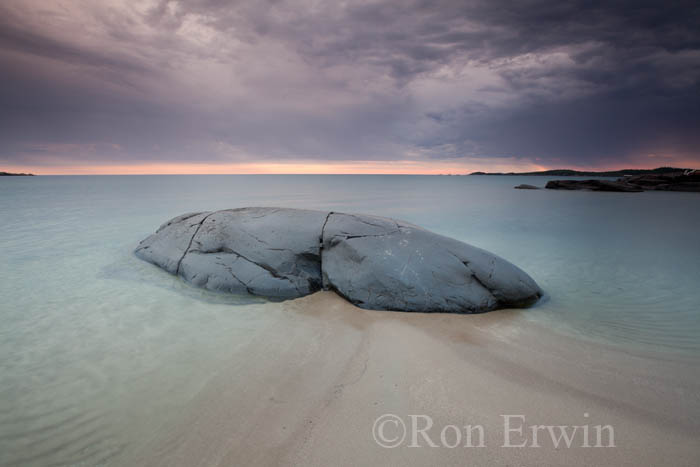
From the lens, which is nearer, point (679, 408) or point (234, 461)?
point (234, 461)

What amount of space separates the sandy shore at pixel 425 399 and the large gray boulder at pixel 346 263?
66cm

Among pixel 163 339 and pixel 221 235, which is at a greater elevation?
pixel 221 235

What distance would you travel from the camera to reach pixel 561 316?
433cm

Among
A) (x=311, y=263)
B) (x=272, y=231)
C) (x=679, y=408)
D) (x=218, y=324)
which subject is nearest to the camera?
(x=679, y=408)

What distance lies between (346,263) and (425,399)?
8.71 feet

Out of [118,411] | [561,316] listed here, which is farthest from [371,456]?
[561,316]

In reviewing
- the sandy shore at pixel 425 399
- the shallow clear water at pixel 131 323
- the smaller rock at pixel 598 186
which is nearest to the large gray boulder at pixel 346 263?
the shallow clear water at pixel 131 323

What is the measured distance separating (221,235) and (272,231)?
3.49 feet

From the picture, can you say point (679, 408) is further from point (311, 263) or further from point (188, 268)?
point (188, 268)

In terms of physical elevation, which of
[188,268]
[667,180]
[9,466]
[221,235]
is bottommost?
[9,466]

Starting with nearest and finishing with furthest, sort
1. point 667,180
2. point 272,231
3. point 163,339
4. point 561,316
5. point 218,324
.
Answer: point 163,339 → point 218,324 → point 561,316 → point 272,231 → point 667,180

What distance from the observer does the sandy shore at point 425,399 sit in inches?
80.0

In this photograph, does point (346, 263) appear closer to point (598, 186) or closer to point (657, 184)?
point (598, 186)

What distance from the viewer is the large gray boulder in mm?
4430
